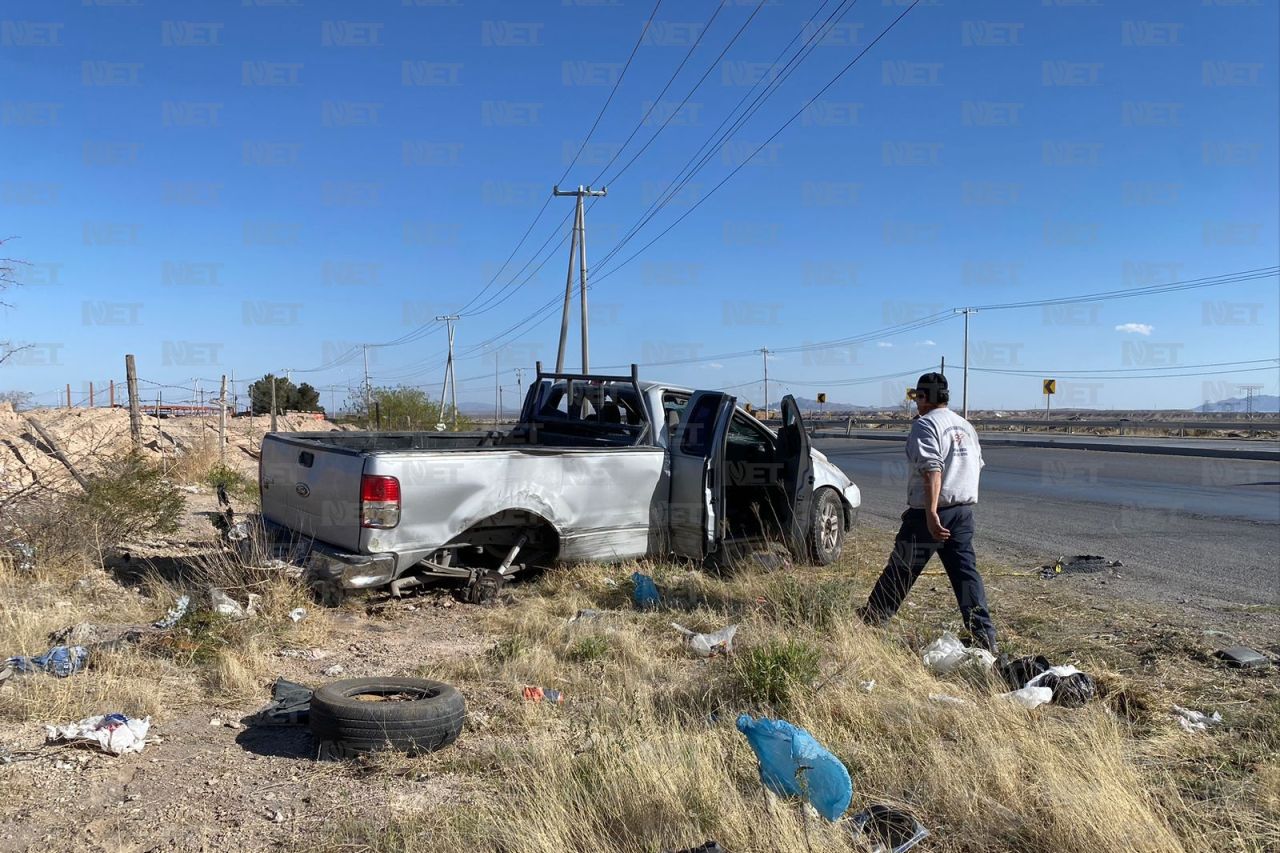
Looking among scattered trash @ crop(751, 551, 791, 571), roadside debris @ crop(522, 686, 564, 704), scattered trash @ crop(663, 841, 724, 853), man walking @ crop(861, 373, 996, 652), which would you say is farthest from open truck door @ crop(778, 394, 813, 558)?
scattered trash @ crop(663, 841, 724, 853)

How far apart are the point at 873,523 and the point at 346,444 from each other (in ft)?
23.5

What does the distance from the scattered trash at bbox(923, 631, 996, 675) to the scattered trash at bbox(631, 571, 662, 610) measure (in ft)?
6.89

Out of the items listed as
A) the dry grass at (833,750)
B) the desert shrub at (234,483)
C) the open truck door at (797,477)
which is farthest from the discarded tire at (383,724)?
the desert shrub at (234,483)

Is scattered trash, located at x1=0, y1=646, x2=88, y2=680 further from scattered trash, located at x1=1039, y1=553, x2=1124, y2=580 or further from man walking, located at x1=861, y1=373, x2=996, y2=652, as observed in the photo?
scattered trash, located at x1=1039, y1=553, x2=1124, y2=580

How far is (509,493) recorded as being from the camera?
256 inches

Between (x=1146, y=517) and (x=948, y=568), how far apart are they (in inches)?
308

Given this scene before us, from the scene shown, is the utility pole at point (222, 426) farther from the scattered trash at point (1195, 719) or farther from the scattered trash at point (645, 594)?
the scattered trash at point (1195, 719)

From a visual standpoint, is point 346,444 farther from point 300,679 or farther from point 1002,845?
point 1002,845

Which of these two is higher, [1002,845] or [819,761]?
[819,761]

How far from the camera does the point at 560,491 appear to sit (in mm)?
6859

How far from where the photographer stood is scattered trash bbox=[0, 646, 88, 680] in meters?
4.69

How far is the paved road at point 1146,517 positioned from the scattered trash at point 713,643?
3.65 meters

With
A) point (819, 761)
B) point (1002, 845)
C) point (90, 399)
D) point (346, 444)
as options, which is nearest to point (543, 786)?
point (819, 761)

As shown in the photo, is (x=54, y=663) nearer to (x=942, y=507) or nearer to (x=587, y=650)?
(x=587, y=650)
